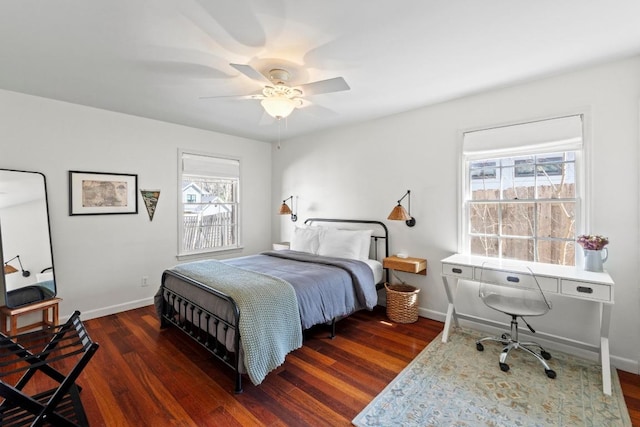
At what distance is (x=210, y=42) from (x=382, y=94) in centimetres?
175

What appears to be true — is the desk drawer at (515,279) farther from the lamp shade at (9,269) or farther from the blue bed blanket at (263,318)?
the lamp shade at (9,269)

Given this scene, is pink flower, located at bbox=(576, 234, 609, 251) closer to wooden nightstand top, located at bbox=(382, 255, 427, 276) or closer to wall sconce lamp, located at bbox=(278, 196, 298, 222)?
wooden nightstand top, located at bbox=(382, 255, 427, 276)

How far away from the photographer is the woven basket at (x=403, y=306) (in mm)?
3367

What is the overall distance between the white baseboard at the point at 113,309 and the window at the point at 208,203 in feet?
2.61

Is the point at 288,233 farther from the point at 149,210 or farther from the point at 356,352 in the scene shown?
the point at 356,352

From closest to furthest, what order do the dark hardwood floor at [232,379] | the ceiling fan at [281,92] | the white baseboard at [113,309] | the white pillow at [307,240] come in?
the dark hardwood floor at [232,379] < the ceiling fan at [281,92] < the white baseboard at [113,309] < the white pillow at [307,240]

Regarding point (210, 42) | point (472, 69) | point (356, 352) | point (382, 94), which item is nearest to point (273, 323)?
point (356, 352)

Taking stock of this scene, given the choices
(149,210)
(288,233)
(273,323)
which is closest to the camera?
(273,323)

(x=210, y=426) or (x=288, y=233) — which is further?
(x=288, y=233)

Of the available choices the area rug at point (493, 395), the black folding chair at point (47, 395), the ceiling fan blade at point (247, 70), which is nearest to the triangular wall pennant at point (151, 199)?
the black folding chair at point (47, 395)

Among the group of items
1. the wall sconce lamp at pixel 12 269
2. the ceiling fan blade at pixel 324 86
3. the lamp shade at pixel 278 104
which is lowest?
the wall sconce lamp at pixel 12 269

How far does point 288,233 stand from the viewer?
17.1ft

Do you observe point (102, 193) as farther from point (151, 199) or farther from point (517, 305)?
point (517, 305)

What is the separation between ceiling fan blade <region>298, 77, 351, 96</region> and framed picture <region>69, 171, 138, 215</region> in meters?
2.83
